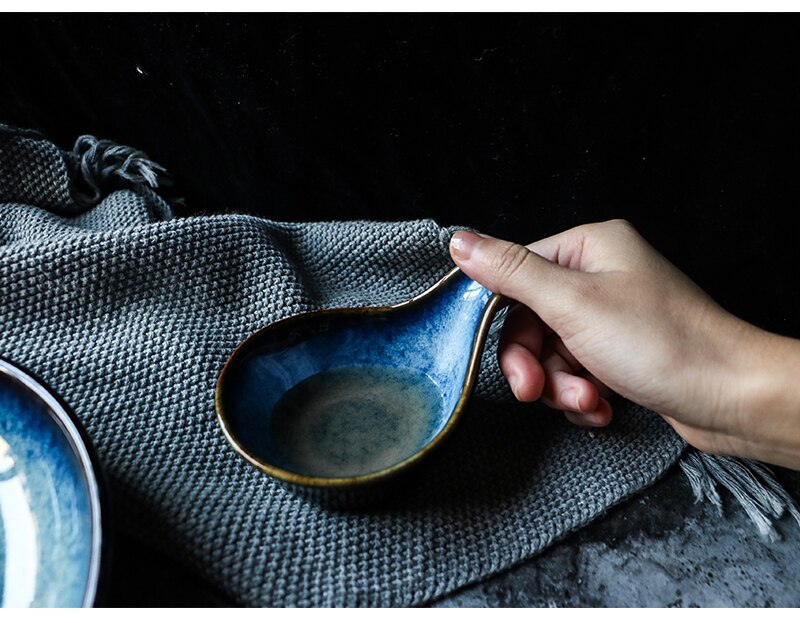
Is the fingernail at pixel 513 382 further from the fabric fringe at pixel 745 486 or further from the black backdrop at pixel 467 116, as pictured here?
A: the black backdrop at pixel 467 116

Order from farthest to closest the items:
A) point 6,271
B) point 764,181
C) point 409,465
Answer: point 764,181
point 6,271
point 409,465

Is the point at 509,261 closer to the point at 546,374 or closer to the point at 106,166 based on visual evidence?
the point at 546,374

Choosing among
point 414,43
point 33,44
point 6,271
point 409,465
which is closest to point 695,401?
point 409,465

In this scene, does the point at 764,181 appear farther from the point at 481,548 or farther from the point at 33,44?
the point at 33,44

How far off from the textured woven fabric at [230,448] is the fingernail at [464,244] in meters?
0.10

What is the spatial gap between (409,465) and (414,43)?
39 centimetres

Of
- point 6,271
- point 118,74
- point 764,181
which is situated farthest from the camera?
point 118,74

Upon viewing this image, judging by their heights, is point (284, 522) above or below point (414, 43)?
below

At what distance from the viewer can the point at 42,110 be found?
→ 2.64ft

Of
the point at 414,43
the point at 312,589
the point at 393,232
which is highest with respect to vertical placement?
the point at 414,43

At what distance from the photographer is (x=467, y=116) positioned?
66 cm

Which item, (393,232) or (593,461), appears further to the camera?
(393,232)

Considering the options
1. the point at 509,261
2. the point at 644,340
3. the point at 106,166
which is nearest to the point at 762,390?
the point at 644,340

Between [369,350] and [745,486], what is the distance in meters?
0.28
